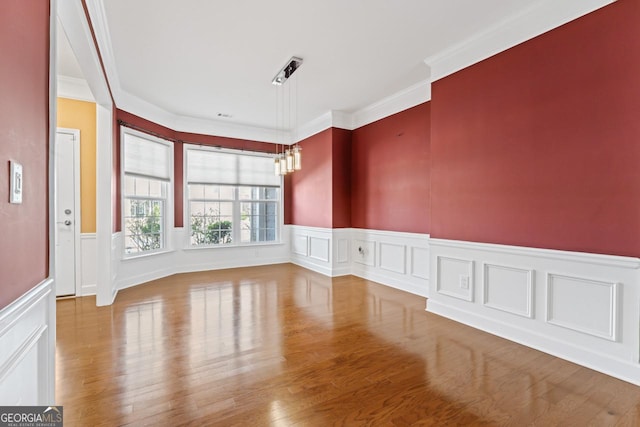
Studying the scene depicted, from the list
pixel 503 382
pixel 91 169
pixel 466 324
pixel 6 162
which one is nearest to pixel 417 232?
pixel 466 324

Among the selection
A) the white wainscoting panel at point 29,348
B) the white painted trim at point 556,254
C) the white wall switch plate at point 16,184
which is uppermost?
the white wall switch plate at point 16,184

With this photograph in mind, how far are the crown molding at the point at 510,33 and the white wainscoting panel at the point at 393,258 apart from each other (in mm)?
2441

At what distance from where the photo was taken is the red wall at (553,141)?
215cm

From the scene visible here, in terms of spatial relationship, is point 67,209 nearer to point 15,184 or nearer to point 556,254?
point 15,184

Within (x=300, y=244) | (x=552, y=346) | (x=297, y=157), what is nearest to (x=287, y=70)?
(x=297, y=157)

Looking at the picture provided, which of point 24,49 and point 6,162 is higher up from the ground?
point 24,49

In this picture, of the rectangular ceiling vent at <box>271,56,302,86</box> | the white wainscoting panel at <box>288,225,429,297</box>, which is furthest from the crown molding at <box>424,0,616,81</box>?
the white wainscoting panel at <box>288,225,429,297</box>

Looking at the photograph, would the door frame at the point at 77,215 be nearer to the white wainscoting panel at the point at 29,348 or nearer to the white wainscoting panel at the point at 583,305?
the white wainscoting panel at the point at 29,348

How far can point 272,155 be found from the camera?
649 cm

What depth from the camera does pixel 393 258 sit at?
15.2 feet

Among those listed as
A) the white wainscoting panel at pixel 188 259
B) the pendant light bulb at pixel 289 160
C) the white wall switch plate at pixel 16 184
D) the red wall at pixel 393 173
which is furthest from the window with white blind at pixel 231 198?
the white wall switch plate at pixel 16 184

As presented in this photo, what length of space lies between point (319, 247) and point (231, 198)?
216 cm

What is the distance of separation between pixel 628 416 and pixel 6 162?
10.9 ft

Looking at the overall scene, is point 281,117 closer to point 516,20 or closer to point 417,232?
point 417,232
